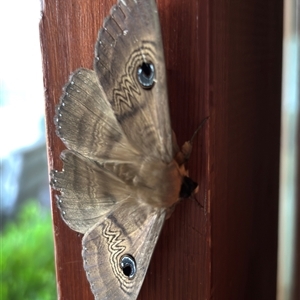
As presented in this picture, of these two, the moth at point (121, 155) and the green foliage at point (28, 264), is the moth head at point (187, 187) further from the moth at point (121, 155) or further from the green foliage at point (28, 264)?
the green foliage at point (28, 264)

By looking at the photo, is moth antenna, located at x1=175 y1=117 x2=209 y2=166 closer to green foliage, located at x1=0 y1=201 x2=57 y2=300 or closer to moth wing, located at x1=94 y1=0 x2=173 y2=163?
moth wing, located at x1=94 y1=0 x2=173 y2=163

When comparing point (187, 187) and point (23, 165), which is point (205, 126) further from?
point (23, 165)

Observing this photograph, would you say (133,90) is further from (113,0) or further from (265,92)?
(265,92)

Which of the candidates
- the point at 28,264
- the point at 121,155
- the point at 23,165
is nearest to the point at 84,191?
the point at 121,155

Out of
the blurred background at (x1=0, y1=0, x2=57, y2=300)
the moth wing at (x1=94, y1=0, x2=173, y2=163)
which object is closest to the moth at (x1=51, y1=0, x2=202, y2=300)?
the moth wing at (x1=94, y1=0, x2=173, y2=163)

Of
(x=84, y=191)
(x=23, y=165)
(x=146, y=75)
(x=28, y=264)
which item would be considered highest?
(x=146, y=75)

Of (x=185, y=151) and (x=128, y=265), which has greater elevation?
(x=185, y=151)

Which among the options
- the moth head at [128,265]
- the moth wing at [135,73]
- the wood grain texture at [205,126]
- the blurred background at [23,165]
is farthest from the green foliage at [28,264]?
the moth wing at [135,73]
